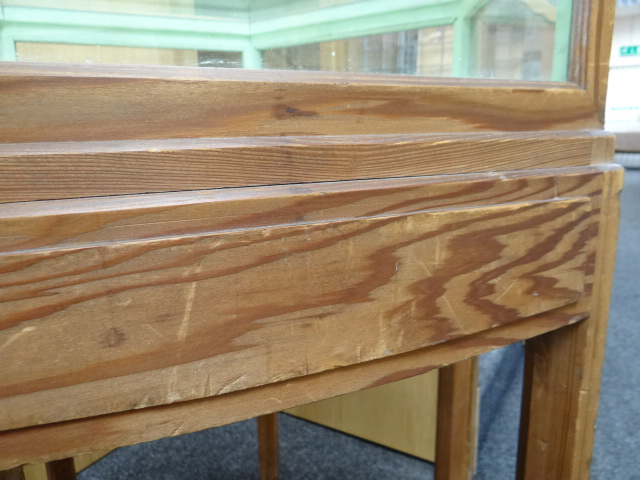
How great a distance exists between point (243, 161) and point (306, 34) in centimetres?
11

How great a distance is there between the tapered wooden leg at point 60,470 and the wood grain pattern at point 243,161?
0.56 m

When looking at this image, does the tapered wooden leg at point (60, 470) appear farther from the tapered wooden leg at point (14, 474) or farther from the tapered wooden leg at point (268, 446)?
the tapered wooden leg at point (268, 446)

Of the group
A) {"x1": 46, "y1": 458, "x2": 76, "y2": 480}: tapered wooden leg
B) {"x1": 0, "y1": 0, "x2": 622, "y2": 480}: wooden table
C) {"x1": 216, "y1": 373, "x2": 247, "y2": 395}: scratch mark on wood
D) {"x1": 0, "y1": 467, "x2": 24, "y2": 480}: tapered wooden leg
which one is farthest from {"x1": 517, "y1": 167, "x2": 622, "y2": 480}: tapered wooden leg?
{"x1": 46, "y1": 458, "x2": 76, "y2": 480}: tapered wooden leg

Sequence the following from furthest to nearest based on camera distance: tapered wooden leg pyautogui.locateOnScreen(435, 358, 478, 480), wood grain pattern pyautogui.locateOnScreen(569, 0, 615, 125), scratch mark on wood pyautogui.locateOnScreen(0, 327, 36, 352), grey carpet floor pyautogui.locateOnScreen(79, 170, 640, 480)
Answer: grey carpet floor pyautogui.locateOnScreen(79, 170, 640, 480) → tapered wooden leg pyautogui.locateOnScreen(435, 358, 478, 480) → wood grain pattern pyautogui.locateOnScreen(569, 0, 615, 125) → scratch mark on wood pyautogui.locateOnScreen(0, 327, 36, 352)

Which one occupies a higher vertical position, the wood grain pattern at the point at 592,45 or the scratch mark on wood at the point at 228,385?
the wood grain pattern at the point at 592,45

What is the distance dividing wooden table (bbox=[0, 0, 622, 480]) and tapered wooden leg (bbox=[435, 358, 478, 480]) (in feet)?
1.53

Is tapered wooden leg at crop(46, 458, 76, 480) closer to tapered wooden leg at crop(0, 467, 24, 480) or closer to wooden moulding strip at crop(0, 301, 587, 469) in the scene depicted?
tapered wooden leg at crop(0, 467, 24, 480)

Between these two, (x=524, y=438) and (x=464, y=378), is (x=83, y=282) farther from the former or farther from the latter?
(x=464, y=378)

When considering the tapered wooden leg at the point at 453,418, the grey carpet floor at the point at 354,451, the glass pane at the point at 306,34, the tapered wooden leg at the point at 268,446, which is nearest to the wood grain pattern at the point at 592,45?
the glass pane at the point at 306,34

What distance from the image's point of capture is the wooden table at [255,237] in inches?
10.3

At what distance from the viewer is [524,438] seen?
516mm

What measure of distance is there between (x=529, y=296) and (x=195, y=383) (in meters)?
0.23

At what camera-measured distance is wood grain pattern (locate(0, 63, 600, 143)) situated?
0.26 m

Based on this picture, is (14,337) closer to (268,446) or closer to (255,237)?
(255,237)
